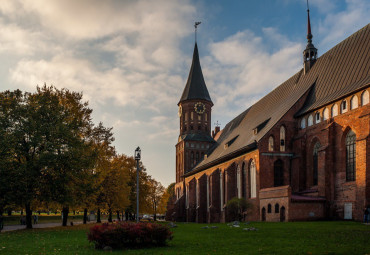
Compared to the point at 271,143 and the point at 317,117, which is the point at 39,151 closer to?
the point at 271,143

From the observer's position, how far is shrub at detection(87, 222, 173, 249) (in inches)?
598

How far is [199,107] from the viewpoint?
243 ft

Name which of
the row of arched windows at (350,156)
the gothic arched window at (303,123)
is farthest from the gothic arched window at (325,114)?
the gothic arched window at (303,123)

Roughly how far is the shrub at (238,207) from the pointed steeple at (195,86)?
35.5 m

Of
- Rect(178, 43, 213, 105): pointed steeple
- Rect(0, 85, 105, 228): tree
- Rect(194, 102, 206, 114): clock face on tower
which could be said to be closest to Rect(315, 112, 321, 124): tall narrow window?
Rect(0, 85, 105, 228): tree

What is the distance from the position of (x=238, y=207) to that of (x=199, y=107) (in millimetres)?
36028

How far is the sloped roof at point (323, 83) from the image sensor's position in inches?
1240

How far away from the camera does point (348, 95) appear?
30.4 metres

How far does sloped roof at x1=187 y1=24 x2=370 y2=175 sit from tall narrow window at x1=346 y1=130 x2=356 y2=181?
3492 mm

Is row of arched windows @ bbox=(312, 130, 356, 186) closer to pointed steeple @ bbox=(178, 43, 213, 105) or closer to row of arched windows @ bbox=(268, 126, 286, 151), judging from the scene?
row of arched windows @ bbox=(268, 126, 286, 151)

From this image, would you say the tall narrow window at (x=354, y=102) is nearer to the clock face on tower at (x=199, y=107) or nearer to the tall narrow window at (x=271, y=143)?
the tall narrow window at (x=271, y=143)

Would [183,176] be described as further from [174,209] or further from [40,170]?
[40,170]

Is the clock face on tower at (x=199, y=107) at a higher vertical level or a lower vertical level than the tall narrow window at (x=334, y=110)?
higher

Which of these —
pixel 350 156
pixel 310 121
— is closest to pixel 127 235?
pixel 350 156
